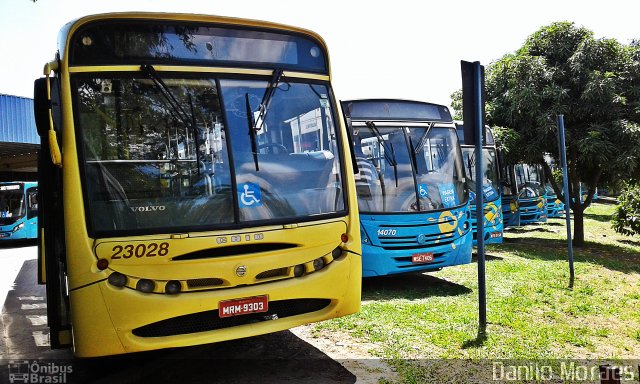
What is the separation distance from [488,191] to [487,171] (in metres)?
0.92

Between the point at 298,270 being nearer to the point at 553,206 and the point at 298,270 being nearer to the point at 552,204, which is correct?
the point at 552,204

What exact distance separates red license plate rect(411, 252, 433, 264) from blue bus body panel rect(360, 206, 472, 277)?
1.3 inches

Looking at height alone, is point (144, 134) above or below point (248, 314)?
above

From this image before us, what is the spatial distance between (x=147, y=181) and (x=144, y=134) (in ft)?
1.30

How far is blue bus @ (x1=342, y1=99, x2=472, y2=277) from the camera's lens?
7.60 meters

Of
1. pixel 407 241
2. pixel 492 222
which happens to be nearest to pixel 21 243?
pixel 492 222

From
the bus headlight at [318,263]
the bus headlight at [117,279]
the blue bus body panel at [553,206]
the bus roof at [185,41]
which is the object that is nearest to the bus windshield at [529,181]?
the blue bus body panel at [553,206]

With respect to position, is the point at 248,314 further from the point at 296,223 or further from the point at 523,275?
the point at 523,275

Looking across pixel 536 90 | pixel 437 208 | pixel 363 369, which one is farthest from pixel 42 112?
pixel 536 90

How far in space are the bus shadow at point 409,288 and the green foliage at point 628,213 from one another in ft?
41.8

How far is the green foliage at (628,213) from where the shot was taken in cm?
1819

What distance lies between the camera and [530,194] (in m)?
18.7

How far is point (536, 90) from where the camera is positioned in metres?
14.4

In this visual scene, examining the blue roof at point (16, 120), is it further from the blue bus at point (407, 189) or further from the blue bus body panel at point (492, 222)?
the blue bus body panel at point (492, 222)
